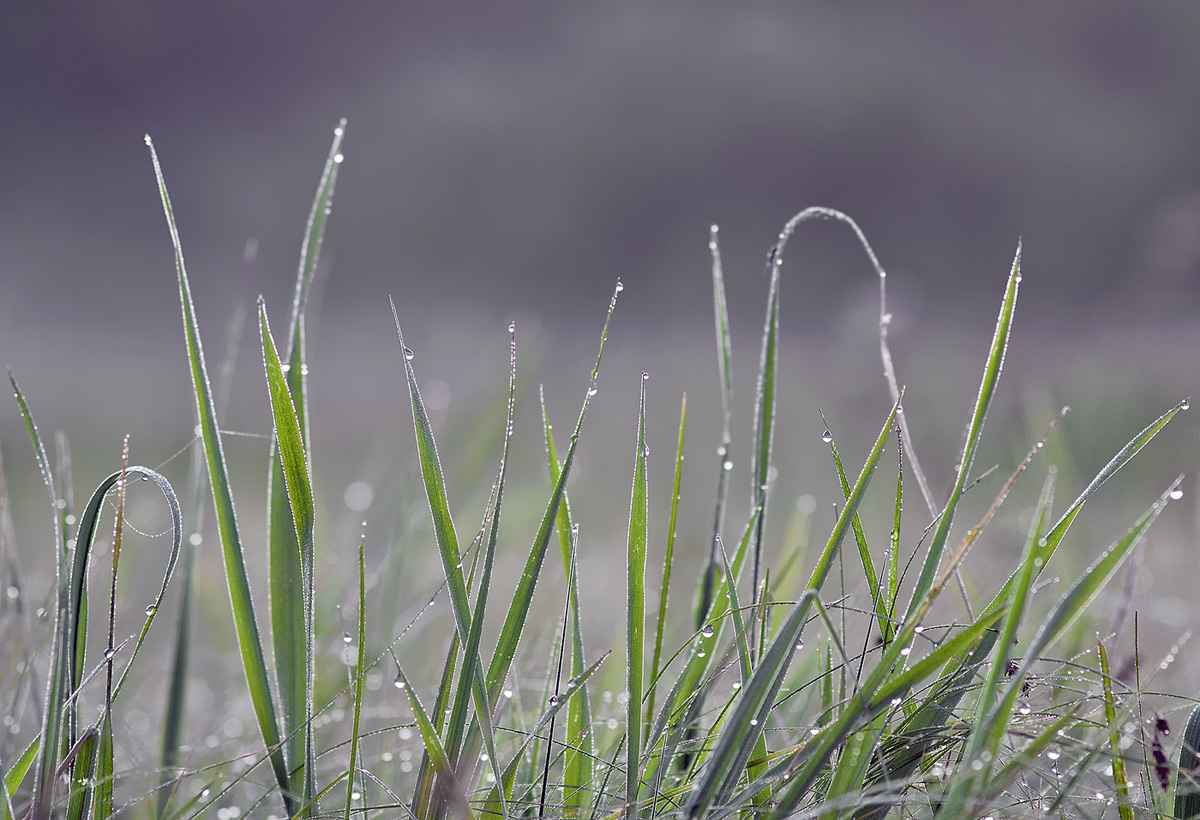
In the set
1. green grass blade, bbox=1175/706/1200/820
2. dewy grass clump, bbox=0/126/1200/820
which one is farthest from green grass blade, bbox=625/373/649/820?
green grass blade, bbox=1175/706/1200/820

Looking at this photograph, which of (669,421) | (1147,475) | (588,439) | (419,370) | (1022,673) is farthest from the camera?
(419,370)

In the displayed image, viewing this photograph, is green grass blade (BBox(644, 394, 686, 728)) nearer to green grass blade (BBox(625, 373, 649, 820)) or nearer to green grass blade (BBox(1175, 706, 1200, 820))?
green grass blade (BBox(625, 373, 649, 820))

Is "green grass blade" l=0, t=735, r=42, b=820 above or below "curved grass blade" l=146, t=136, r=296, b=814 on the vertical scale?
below

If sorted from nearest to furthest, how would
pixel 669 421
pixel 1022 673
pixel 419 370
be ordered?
pixel 1022 673 < pixel 669 421 < pixel 419 370

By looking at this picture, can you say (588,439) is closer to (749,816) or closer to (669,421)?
(669,421)

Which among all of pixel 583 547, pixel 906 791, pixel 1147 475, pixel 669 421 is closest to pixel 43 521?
pixel 583 547

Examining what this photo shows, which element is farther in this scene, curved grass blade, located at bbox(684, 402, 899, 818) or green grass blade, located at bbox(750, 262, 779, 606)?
green grass blade, located at bbox(750, 262, 779, 606)

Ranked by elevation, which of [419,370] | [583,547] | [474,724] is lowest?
[583,547]
